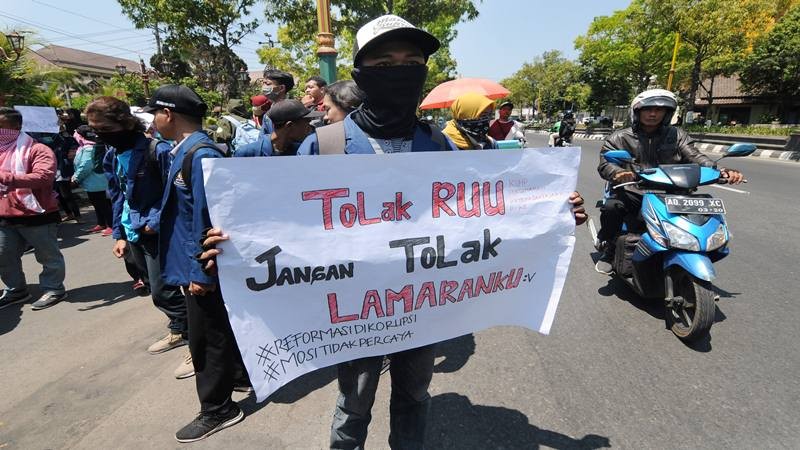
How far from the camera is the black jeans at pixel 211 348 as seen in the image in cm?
223

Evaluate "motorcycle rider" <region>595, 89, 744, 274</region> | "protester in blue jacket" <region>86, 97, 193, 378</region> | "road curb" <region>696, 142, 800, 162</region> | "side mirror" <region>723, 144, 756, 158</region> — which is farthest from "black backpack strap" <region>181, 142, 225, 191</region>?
"road curb" <region>696, 142, 800, 162</region>

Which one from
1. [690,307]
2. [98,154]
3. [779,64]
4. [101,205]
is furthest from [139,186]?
[779,64]

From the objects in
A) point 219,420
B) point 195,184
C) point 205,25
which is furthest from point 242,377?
point 205,25

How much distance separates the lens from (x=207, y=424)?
229 centimetres

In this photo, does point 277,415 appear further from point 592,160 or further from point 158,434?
point 592,160

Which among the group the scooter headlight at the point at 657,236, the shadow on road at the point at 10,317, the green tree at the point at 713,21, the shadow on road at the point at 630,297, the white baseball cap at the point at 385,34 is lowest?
the shadow on road at the point at 10,317

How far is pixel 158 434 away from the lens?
2301 mm

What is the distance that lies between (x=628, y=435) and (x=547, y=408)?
1.35 feet

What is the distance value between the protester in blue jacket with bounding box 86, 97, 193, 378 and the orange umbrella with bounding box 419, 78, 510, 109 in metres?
5.25

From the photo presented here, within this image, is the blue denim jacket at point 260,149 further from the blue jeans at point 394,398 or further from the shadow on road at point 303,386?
the blue jeans at point 394,398

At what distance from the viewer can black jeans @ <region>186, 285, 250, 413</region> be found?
2227 mm

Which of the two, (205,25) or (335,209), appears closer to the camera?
(335,209)

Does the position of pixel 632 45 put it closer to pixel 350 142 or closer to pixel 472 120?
pixel 472 120

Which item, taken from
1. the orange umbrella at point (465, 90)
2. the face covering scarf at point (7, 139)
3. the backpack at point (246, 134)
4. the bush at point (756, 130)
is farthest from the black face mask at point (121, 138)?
the bush at point (756, 130)
